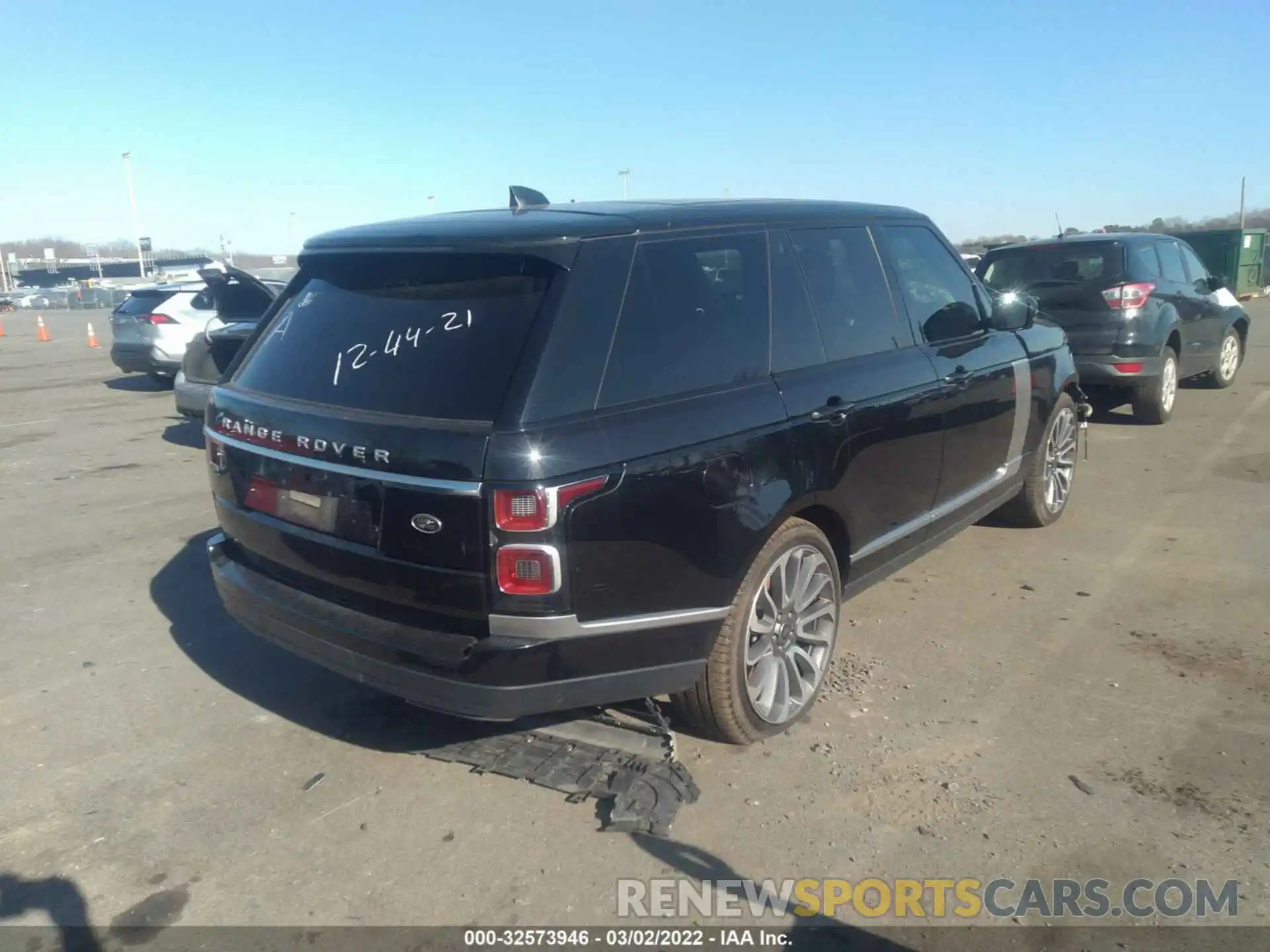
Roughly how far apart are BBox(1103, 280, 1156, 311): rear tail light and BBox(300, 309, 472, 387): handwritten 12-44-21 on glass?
7292 millimetres

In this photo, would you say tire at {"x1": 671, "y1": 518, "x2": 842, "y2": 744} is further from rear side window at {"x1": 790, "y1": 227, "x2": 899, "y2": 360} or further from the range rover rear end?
rear side window at {"x1": 790, "y1": 227, "x2": 899, "y2": 360}

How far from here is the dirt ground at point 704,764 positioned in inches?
113

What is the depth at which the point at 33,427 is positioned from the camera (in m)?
10.9

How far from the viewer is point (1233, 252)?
950 inches

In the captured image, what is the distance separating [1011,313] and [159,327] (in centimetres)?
1188

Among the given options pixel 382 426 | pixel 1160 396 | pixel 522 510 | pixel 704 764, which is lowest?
pixel 704 764

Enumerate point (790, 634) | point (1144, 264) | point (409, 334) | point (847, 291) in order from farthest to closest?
point (1144, 264) → point (847, 291) → point (790, 634) → point (409, 334)

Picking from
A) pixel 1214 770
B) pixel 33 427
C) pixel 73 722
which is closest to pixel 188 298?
pixel 33 427

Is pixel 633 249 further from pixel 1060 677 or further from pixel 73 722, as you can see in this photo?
pixel 73 722

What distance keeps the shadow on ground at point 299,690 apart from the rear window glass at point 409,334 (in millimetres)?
1093

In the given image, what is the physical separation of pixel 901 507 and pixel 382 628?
2.32m

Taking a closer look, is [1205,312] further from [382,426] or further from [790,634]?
[382,426]

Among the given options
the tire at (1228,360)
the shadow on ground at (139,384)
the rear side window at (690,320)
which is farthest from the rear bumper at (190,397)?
the tire at (1228,360)

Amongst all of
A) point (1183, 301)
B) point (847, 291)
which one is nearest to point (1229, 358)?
point (1183, 301)
